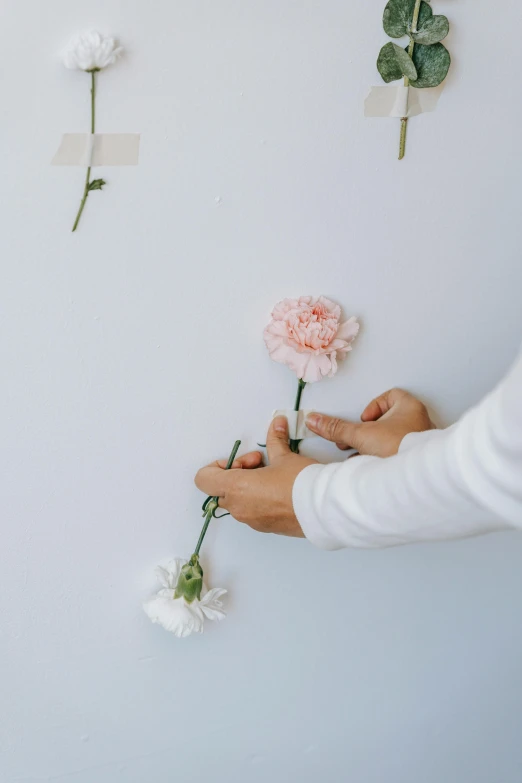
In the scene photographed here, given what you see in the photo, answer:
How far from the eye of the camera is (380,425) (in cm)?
85

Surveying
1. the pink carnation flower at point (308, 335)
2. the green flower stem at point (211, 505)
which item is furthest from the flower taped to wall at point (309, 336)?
the green flower stem at point (211, 505)

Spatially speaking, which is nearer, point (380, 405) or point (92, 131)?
point (92, 131)

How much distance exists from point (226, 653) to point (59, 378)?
43 cm

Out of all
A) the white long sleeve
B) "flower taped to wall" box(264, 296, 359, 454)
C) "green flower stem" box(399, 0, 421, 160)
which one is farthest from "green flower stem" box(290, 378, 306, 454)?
"green flower stem" box(399, 0, 421, 160)

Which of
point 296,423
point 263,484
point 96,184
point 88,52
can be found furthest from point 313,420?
point 88,52

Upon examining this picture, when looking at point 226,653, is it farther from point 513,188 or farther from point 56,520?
point 513,188

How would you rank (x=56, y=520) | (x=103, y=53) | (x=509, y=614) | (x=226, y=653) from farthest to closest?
(x=509, y=614)
(x=226, y=653)
(x=56, y=520)
(x=103, y=53)

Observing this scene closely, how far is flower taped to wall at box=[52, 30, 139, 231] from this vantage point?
0.72 metres

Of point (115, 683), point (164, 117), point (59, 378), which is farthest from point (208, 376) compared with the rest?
point (115, 683)

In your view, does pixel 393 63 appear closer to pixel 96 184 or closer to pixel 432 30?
pixel 432 30

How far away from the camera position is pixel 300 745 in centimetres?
103

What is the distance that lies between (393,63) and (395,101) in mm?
40

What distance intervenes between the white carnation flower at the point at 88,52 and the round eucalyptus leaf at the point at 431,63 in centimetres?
34

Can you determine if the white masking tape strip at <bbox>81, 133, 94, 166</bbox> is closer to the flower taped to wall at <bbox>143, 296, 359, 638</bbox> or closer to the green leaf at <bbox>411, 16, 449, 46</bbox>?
the flower taped to wall at <bbox>143, 296, 359, 638</bbox>
